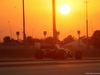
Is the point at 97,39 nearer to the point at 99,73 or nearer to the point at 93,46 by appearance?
the point at 93,46

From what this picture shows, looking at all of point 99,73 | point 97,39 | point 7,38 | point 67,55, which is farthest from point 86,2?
point 99,73

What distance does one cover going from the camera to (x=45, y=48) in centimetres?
3244

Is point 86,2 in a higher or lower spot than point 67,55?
higher

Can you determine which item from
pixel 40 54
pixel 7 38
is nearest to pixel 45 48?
pixel 40 54

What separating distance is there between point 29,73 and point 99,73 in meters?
3.29

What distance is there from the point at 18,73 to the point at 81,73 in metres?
2.96

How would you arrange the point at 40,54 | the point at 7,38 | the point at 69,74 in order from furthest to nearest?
the point at 7,38
the point at 40,54
the point at 69,74

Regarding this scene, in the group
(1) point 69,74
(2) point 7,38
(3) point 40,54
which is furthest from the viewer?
(2) point 7,38

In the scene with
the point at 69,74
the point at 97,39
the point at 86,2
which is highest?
the point at 86,2

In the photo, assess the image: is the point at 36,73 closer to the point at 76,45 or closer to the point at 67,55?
the point at 67,55

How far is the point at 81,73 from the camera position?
49.4 feet

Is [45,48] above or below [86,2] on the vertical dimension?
below

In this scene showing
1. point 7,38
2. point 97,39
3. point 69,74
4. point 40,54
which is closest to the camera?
point 69,74

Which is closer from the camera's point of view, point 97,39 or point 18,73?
point 18,73
